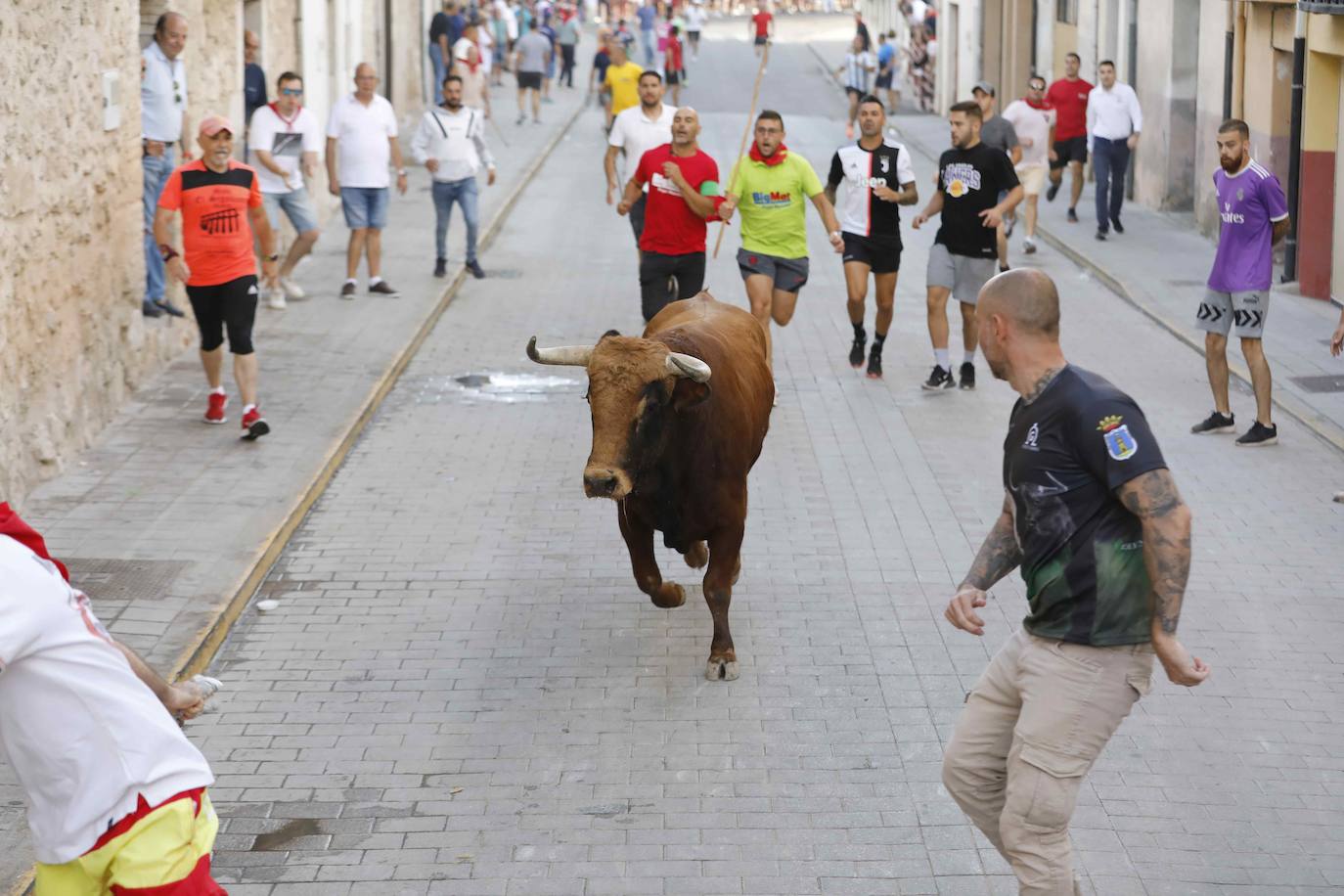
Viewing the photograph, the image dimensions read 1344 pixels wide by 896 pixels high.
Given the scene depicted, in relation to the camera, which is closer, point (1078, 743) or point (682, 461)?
point (1078, 743)

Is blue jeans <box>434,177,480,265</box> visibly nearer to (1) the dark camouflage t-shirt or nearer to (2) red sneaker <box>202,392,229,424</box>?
(2) red sneaker <box>202,392,229,424</box>

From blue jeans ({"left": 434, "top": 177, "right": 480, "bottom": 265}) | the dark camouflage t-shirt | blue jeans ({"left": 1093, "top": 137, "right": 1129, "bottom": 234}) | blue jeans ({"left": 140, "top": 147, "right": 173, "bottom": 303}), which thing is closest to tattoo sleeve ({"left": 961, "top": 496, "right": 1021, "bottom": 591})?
the dark camouflage t-shirt

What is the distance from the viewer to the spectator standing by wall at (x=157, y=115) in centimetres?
1442

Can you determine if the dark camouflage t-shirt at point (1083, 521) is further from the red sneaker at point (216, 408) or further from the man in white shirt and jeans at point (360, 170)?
the man in white shirt and jeans at point (360, 170)

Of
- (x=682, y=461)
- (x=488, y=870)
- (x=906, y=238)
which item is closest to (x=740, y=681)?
(x=682, y=461)

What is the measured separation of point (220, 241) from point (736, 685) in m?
5.61

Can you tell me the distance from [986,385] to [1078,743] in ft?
30.0

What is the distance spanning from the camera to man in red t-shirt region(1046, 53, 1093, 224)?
78.9 ft

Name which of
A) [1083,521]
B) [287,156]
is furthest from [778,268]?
[1083,521]

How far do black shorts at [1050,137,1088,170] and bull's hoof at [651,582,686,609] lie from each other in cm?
1674

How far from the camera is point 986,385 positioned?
1417cm

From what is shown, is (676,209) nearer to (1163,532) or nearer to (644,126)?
(644,126)

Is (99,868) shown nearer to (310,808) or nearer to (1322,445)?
(310,808)

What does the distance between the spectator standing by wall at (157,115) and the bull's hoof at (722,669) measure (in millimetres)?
7762
